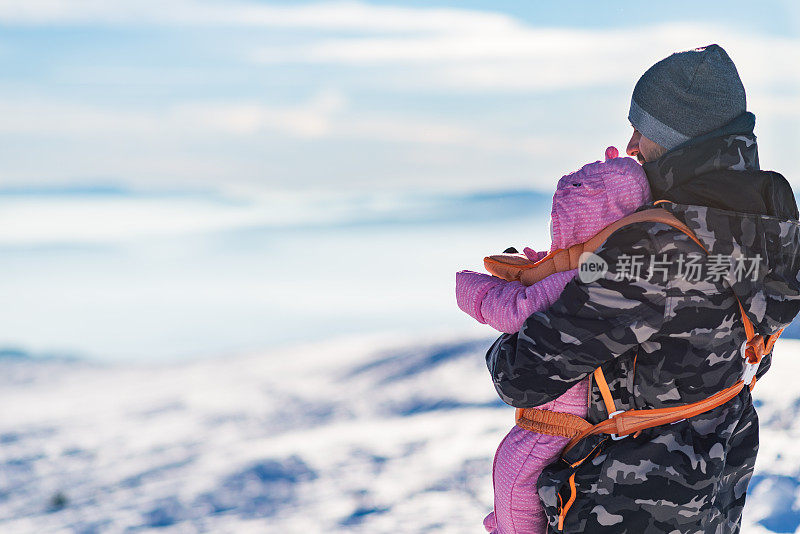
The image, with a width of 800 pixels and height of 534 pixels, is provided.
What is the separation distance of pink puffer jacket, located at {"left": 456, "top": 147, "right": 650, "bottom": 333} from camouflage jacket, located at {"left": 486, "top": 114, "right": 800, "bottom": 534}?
5cm

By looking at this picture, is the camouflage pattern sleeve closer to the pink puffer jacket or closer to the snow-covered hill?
the pink puffer jacket

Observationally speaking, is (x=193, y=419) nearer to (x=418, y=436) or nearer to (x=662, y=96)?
(x=418, y=436)

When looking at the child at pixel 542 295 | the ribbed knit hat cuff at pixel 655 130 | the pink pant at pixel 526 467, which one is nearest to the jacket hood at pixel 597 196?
the child at pixel 542 295

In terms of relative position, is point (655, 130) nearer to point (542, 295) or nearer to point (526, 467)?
point (542, 295)

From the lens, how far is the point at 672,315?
67.7 inches

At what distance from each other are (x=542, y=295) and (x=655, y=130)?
1.67 ft

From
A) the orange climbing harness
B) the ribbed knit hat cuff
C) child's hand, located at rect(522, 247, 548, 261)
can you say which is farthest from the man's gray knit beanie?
child's hand, located at rect(522, 247, 548, 261)

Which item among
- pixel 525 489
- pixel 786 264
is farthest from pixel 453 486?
pixel 786 264

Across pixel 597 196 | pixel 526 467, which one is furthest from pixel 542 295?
pixel 526 467

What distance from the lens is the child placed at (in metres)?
1.77

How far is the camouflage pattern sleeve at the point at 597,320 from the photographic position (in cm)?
168

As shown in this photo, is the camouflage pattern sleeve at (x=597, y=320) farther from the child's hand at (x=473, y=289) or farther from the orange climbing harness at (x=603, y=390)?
the child's hand at (x=473, y=289)

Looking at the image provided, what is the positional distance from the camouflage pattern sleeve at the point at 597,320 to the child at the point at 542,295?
3.3 inches

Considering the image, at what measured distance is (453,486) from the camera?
6.37 m
